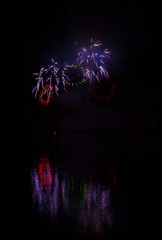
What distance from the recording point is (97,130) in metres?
35.2

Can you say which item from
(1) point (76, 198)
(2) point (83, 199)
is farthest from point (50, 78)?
(2) point (83, 199)

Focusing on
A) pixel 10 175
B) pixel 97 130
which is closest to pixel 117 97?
pixel 97 130

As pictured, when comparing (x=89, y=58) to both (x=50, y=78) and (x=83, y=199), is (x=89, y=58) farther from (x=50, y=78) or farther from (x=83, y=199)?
(x=83, y=199)

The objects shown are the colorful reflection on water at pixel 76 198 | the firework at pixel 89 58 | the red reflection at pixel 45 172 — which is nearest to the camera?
the colorful reflection on water at pixel 76 198

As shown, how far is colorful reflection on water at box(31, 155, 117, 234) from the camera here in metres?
5.69

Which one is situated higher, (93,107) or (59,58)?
(59,58)

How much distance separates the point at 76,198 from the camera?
7301 millimetres

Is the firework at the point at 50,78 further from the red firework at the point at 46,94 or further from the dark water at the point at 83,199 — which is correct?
the dark water at the point at 83,199

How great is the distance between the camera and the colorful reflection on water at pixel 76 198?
5691mm

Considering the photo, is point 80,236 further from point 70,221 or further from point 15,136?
point 15,136

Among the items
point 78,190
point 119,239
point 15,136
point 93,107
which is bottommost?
point 119,239

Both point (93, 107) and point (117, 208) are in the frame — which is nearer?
point (117, 208)

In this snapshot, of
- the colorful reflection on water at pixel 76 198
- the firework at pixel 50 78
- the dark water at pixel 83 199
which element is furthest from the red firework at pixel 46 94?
the colorful reflection on water at pixel 76 198

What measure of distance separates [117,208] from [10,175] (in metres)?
5.27
